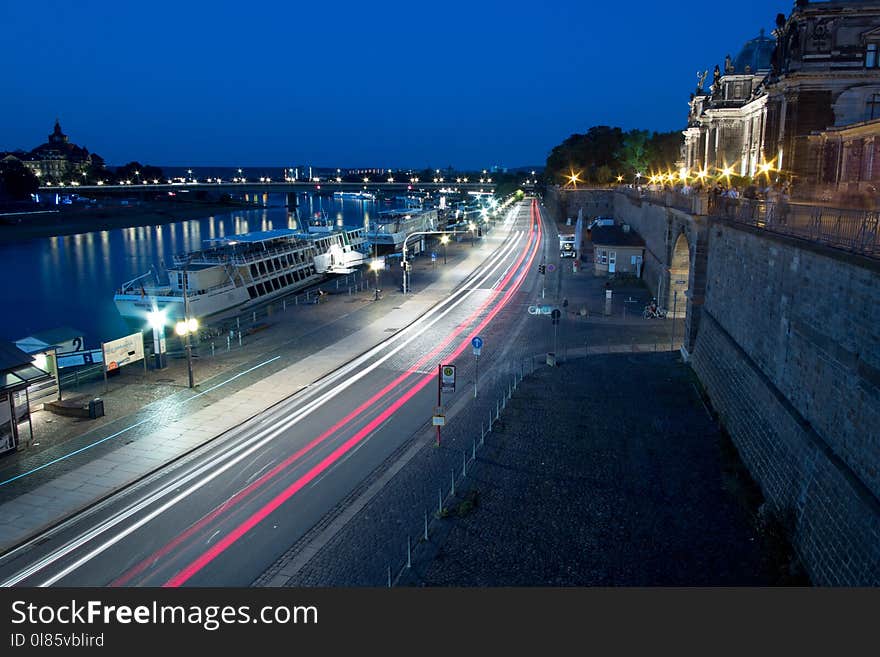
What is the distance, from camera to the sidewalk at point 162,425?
16.4 metres

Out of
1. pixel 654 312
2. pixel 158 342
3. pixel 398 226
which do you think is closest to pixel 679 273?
pixel 654 312

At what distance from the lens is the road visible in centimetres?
1355

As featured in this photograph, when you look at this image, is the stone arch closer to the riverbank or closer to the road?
the road

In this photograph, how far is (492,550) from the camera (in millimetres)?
13789

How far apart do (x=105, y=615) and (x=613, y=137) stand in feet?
472

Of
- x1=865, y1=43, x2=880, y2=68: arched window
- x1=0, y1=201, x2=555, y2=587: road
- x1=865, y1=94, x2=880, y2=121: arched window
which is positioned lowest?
x1=0, y1=201, x2=555, y2=587: road

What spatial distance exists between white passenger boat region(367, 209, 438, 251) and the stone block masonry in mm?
52994

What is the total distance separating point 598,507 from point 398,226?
230 feet

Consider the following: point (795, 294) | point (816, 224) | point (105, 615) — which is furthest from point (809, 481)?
point (105, 615)

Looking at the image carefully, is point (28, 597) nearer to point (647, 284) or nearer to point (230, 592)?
point (230, 592)

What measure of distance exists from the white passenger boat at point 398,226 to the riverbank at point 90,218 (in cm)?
5908

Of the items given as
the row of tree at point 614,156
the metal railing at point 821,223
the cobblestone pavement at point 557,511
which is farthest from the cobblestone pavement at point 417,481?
the row of tree at point 614,156

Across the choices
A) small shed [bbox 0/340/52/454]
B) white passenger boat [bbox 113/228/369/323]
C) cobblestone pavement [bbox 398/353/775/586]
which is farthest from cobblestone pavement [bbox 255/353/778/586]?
white passenger boat [bbox 113/228/369/323]

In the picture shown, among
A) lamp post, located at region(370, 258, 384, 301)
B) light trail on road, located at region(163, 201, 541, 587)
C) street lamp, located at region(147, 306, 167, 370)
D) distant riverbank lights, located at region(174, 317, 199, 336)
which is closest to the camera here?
light trail on road, located at region(163, 201, 541, 587)
